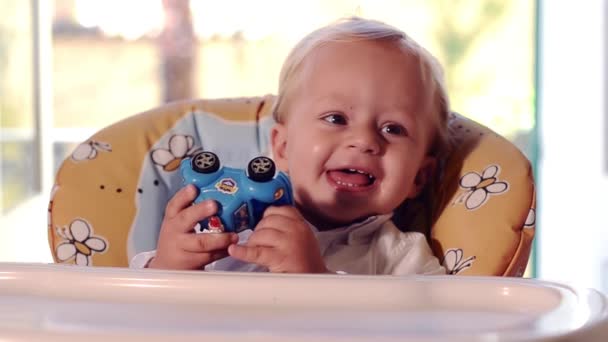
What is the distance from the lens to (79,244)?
3.57 ft

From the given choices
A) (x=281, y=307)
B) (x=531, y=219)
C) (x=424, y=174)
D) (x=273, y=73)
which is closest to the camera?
(x=281, y=307)

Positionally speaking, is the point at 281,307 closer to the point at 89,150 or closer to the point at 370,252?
the point at 370,252

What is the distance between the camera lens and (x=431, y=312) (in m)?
0.52

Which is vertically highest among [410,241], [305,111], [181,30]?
[181,30]

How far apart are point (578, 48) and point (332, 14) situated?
1.02 m

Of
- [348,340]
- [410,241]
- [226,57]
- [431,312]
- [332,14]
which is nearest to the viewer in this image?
[348,340]

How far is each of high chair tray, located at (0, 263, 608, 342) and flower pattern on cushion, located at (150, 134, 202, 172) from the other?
0.61 metres

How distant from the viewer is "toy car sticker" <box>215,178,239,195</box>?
0.84m

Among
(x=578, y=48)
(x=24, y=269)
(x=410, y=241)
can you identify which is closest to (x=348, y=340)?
(x=24, y=269)

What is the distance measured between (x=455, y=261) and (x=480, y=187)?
109 millimetres

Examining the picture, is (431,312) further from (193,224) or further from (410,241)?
(410,241)

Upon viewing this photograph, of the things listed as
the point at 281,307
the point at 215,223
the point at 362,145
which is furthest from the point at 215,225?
the point at 281,307

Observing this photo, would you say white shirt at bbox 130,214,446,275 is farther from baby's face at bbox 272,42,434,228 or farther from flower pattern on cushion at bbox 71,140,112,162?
flower pattern on cushion at bbox 71,140,112,162

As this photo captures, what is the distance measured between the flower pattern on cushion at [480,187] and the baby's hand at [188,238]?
1.11ft
